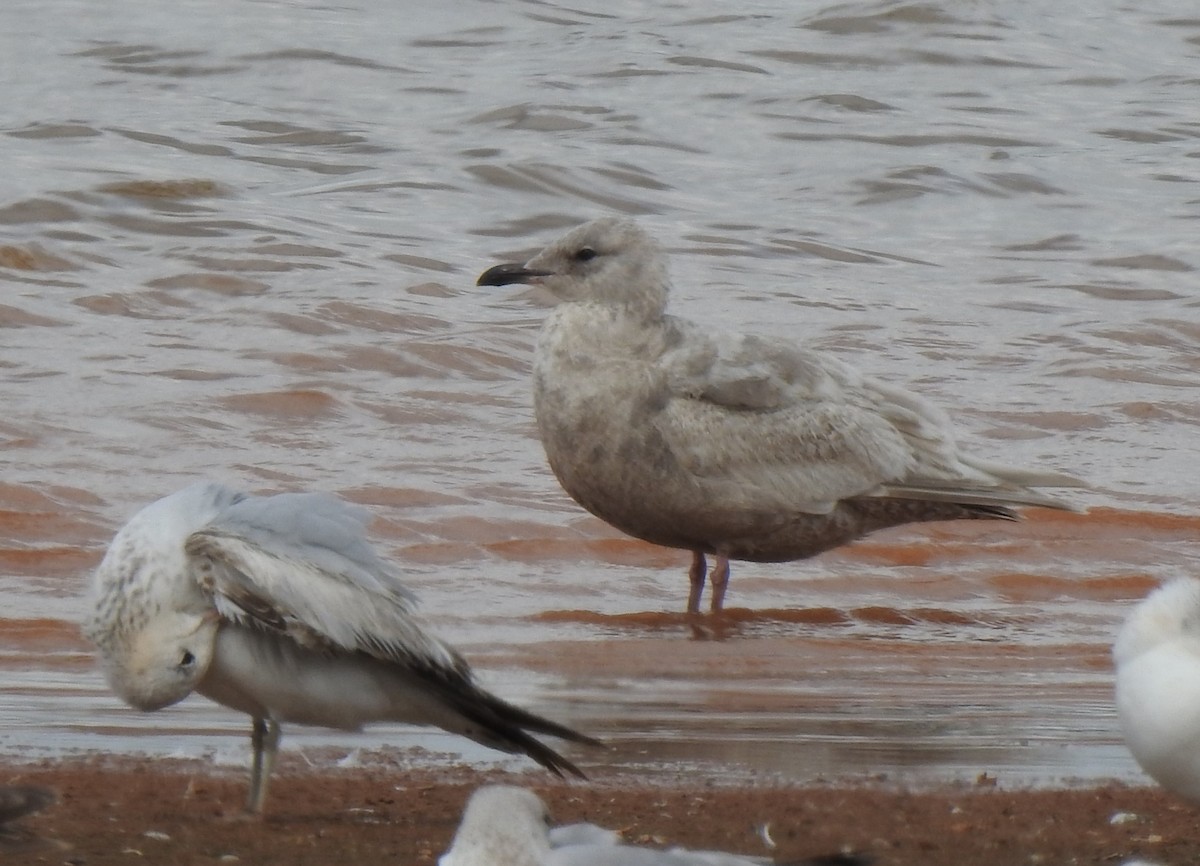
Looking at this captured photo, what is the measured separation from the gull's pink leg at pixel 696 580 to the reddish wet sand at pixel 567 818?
2.49 meters

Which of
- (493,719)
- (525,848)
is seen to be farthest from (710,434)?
(525,848)

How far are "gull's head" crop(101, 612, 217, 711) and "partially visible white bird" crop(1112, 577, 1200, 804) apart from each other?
1.93 metres

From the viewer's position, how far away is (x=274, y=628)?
4.52m

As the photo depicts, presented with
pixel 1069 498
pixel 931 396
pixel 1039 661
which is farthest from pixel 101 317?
pixel 1039 661

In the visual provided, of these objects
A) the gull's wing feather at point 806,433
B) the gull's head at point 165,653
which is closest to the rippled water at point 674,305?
the gull's wing feather at point 806,433

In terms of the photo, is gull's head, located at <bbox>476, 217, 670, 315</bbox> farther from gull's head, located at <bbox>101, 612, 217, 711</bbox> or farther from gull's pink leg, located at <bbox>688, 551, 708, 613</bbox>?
gull's head, located at <bbox>101, 612, 217, 711</bbox>

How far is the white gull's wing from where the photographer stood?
14.7 feet

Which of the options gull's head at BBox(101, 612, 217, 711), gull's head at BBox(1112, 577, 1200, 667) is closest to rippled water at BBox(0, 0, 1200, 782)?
gull's head at BBox(101, 612, 217, 711)

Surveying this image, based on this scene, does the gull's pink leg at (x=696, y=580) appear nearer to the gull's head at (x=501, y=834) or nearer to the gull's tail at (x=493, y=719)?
the gull's tail at (x=493, y=719)

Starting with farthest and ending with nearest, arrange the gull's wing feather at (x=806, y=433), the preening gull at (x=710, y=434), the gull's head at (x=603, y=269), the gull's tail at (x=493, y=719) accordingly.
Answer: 1. the gull's head at (x=603, y=269)
2. the gull's wing feather at (x=806, y=433)
3. the preening gull at (x=710, y=434)
4. the gull's tail at (x=493, y=719)

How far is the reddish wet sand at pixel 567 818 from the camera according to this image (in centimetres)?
425

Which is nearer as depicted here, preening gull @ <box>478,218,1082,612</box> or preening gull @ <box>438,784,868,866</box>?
preening gull @ <box>438,784,868,866</box>

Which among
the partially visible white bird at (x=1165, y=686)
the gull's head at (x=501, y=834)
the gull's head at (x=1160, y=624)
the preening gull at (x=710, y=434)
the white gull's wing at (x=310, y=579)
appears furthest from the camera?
the preening gull at (x=710, y=434)

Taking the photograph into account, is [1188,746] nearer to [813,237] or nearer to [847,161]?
[813,237]
